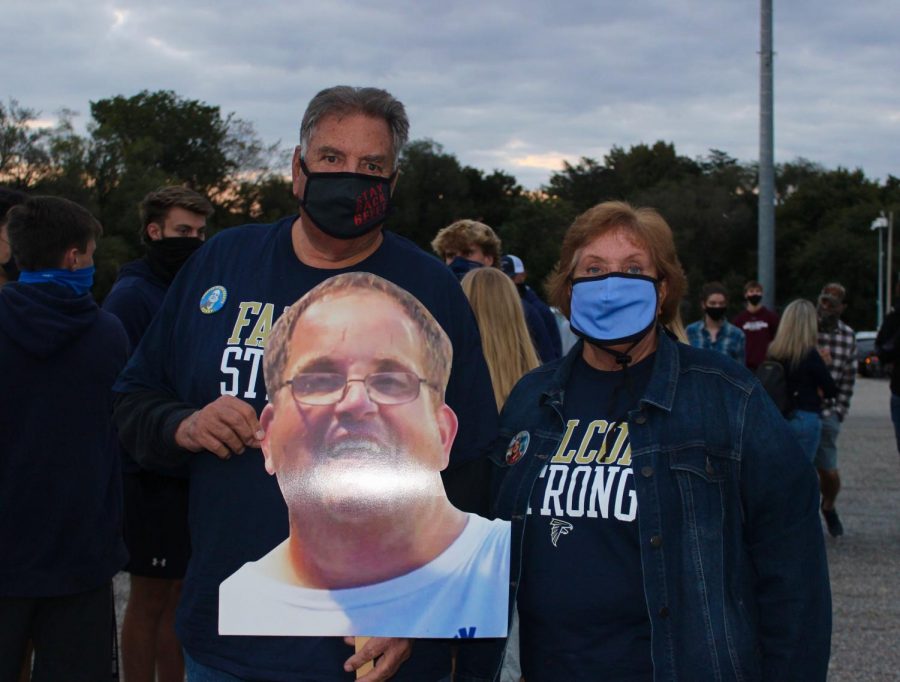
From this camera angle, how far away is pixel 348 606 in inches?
77.8

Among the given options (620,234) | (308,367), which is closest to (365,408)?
(308,367)

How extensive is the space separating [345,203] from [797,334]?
6.26 meters

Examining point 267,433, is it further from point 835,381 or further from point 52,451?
point 835,381

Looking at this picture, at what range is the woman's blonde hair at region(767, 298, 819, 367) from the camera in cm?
765

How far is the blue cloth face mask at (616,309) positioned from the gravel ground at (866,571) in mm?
3466

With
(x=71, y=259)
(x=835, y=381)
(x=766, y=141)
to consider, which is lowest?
(x=835, y=381)

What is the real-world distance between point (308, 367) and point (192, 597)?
1.98ft

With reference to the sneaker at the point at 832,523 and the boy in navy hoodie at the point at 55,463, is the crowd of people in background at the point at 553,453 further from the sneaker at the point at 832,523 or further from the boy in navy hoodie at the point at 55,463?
the sneaker at the point at 832,523

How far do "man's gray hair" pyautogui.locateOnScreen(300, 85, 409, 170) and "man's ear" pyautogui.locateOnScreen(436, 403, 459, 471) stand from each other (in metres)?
0.58

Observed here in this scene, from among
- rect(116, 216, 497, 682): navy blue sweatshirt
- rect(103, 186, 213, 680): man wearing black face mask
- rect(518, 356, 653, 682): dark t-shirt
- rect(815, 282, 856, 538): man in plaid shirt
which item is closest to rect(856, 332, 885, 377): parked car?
rect(815, 282, 856, 538): man in plaid shirt

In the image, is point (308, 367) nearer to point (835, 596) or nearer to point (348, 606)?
point (348, 606)

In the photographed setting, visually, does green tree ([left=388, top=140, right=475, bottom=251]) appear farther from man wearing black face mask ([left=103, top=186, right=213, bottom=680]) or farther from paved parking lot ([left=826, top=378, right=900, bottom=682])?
man wearing black face mask ([left=103, top=186, right=213, bottom=680])

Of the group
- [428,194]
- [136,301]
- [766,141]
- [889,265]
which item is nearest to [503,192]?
[428,194]

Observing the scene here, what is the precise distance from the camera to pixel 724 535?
91.3 inches
